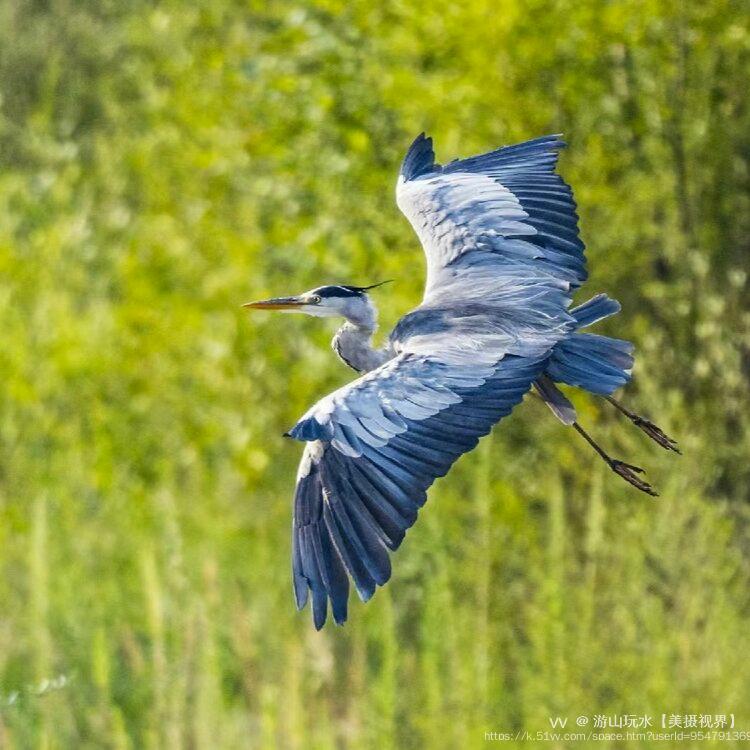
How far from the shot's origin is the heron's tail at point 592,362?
15.6 feet

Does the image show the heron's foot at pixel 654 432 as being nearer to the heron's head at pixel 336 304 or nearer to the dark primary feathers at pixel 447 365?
the dark primary feathers at pixel 447 365

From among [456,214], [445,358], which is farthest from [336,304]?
[445,358]

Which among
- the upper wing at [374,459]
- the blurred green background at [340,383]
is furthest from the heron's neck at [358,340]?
the upper wing at [374,459]

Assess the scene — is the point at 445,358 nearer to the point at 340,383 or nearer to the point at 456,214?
the point at 456,214

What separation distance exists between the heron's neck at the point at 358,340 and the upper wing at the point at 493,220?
19cm

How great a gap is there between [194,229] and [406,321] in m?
3.73

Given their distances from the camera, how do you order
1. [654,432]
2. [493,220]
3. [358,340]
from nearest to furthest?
[654,432], [358,340], [493,220]

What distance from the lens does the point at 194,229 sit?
848 centimetres

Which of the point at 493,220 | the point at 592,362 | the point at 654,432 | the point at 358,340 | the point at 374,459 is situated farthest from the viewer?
the point at 493,220

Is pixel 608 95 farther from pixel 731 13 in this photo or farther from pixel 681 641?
pixel 681 641

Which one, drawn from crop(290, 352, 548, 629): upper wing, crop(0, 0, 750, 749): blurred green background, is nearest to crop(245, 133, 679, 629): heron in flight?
crop(290, 352, 548, 629): upper wing

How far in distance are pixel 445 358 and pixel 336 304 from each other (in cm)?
84

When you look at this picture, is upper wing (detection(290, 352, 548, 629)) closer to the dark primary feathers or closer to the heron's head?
the dark primary feathers

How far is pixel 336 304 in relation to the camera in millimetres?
5395
